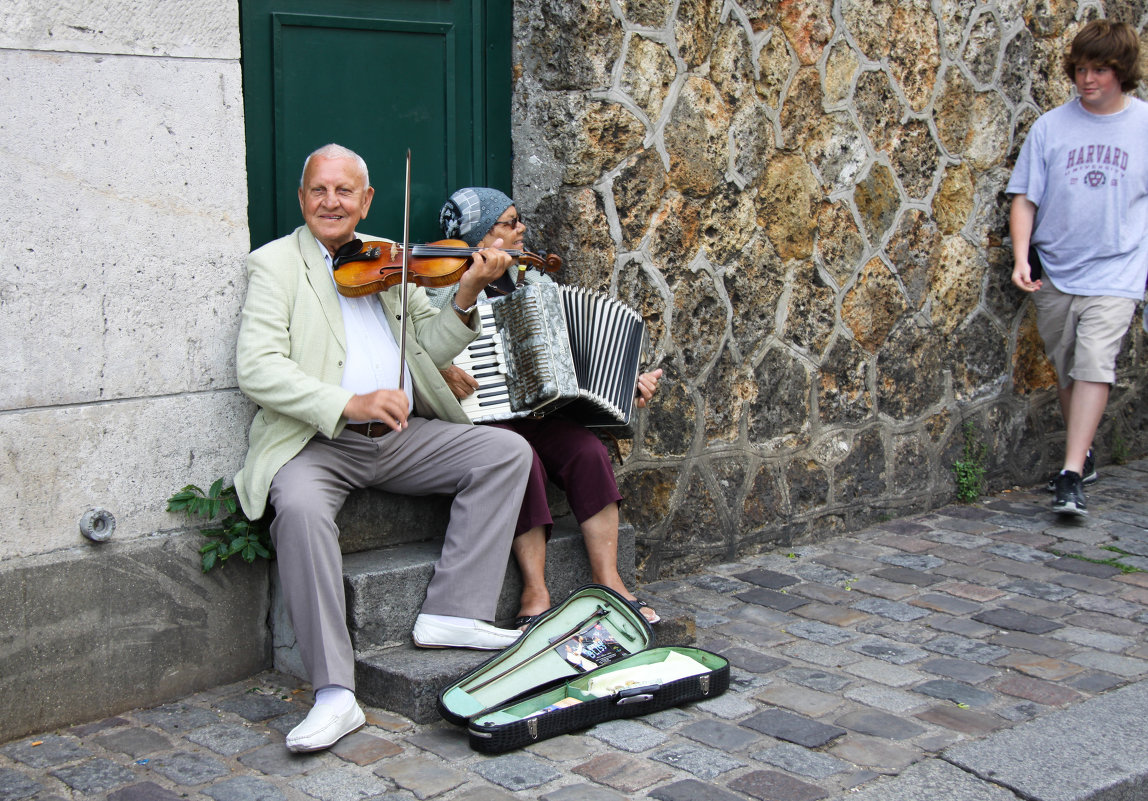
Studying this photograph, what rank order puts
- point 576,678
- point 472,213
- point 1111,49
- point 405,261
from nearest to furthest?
point 405,261 < point 576,678 < point 472,213 < point 1111,49

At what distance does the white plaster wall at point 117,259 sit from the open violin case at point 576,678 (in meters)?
1.00

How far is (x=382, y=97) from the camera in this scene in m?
4.07

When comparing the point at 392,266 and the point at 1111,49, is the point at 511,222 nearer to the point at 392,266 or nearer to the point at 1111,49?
the point at 392,266

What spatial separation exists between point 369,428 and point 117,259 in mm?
810

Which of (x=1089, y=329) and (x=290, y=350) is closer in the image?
(x=290, y=350)

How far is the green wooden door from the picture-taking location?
3.83 m

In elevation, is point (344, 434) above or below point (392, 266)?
below

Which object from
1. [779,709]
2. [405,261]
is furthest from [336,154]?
[779,709]

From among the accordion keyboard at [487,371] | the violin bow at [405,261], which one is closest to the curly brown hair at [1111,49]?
the accordion keyboard at [487,371]

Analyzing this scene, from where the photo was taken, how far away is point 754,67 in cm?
464

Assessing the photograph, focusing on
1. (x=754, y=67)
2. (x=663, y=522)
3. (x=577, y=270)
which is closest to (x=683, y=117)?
(x=754, y=67)

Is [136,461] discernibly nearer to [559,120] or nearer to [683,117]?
[559,120]

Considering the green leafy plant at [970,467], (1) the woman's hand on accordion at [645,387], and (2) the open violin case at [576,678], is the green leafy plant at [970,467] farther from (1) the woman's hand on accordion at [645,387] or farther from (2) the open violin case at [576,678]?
(2) the open violin case at [576,678]

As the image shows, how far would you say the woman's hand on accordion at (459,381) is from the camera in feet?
12.2
